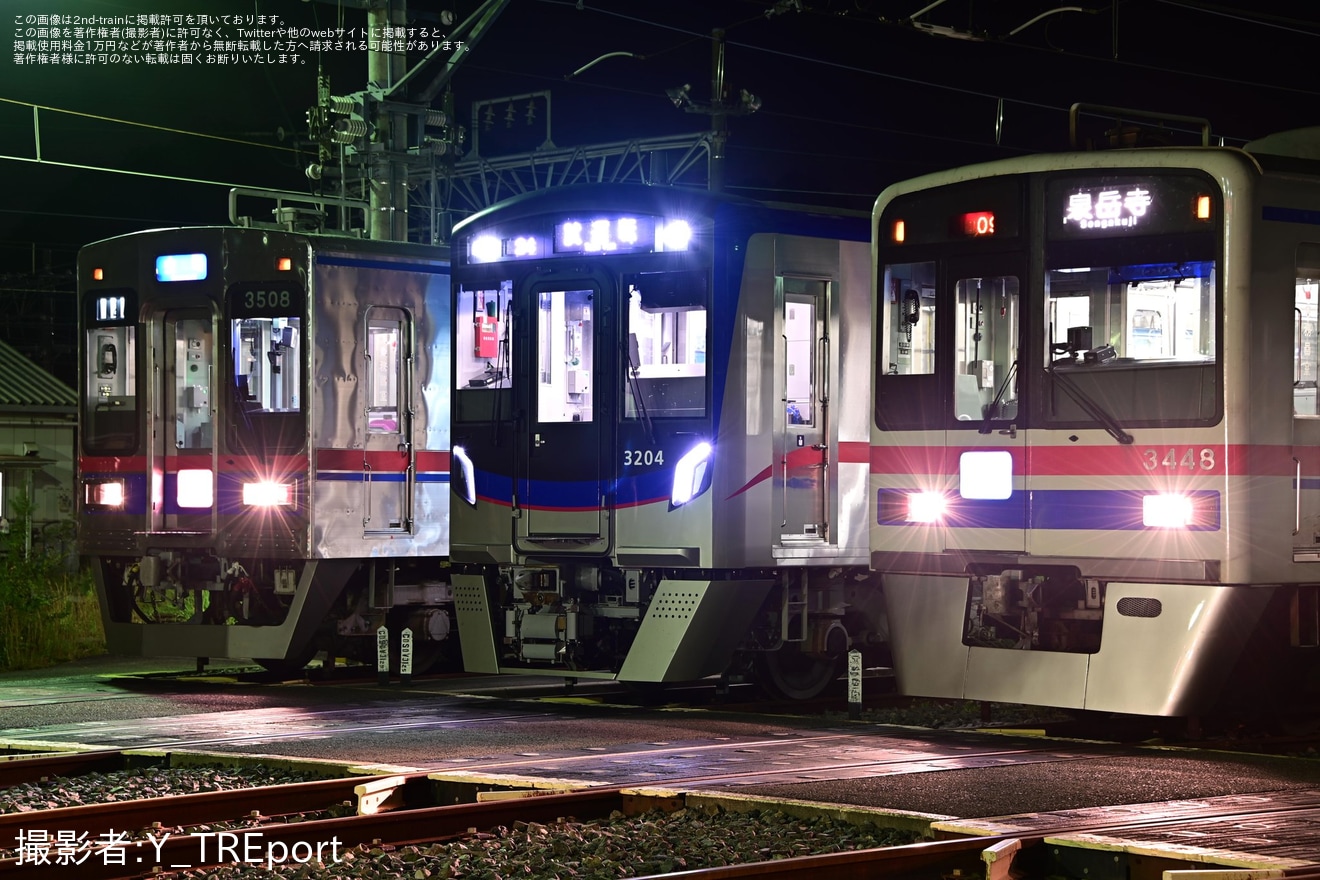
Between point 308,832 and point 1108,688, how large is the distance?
15.5 feet

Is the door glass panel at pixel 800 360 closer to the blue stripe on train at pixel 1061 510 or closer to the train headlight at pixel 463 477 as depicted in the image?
the blue stripe on train at pixel 1061 510

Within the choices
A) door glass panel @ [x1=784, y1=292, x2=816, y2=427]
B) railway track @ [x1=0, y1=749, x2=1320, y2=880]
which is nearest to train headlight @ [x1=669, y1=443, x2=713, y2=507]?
door glass panel @ [x1=784, y1=292, x2=816, y2=427]

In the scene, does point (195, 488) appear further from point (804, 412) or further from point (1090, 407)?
point (1090, 407)

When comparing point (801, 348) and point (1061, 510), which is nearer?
point (1061, 510)

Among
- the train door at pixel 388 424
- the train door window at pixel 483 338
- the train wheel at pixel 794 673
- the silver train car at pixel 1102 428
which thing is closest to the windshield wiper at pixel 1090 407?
the silver train car at pixel 1102 428

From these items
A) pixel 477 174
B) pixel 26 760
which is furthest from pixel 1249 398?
pixel 477 174

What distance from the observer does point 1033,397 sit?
10523 millimetres

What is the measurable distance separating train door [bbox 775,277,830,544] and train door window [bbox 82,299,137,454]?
5297mm

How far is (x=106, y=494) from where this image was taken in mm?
14805

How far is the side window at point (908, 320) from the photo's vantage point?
11.2 m

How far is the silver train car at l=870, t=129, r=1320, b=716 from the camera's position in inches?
388

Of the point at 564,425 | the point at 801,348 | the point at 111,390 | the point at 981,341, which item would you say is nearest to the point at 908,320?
the point at 981,341

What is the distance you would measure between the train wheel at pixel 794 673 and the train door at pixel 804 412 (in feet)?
3.29

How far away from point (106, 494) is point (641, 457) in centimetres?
479
